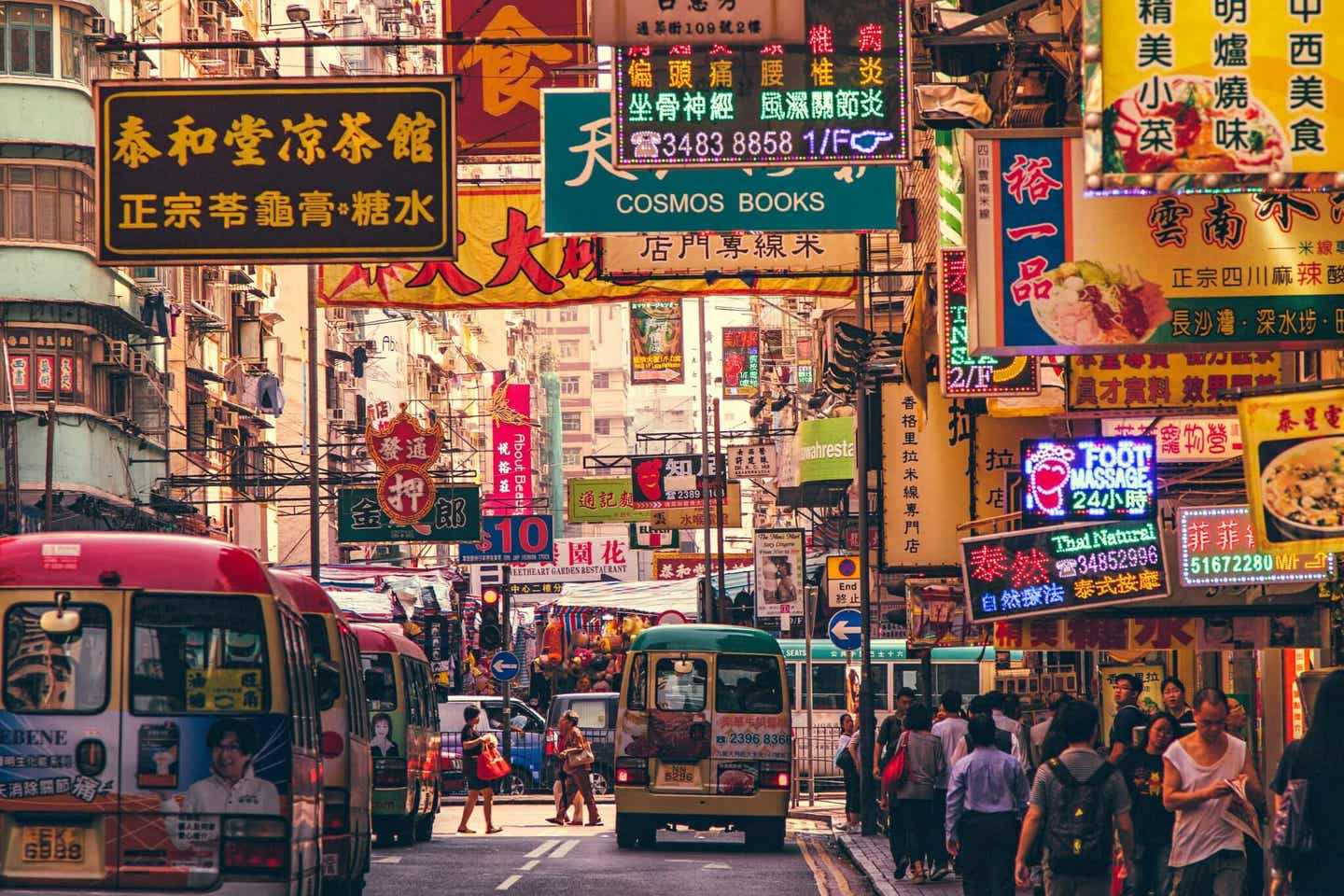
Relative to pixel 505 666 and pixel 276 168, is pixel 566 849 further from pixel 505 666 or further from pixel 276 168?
pixel 505 666

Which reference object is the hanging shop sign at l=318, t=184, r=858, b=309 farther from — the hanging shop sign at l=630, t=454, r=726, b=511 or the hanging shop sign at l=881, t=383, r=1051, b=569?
the hanging shop sign at l=630, t=454, r=726, b=511

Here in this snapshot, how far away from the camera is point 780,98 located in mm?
14375

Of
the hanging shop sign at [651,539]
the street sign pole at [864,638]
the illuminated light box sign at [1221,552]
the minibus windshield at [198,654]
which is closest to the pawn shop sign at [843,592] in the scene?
the street sign pole at [864,638]

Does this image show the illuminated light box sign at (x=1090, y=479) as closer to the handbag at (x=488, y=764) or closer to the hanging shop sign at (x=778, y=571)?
the handbag at (x=488, y=764)

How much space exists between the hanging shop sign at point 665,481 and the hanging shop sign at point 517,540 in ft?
13.0

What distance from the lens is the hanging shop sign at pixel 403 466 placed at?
148 ft

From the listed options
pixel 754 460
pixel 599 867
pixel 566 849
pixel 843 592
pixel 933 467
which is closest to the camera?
pixel 599 867

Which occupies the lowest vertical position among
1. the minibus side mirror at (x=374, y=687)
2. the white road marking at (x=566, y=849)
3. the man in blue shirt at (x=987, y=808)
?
the white road marking at (x=566, y=849)

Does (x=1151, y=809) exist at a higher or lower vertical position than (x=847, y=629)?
lower

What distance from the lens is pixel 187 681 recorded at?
1270cm

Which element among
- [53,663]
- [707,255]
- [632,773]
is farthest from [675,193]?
[632,773]

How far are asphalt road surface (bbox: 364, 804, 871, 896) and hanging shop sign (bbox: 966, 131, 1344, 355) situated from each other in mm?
7709

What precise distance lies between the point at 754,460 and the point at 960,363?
4509 centimetres

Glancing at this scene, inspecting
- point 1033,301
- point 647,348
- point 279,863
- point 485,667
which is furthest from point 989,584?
point 647,348
